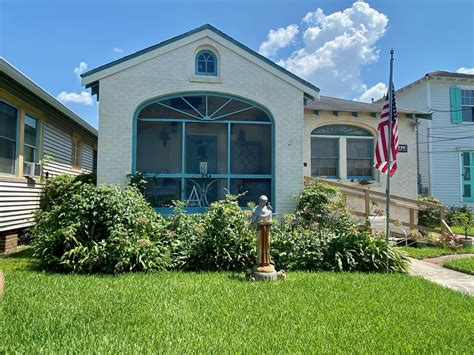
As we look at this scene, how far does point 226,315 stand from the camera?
4.19m

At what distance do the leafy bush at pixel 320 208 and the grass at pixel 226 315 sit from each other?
288 cm

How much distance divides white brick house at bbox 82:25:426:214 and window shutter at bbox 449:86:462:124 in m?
10.1

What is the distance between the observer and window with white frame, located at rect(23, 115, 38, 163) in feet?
33.1

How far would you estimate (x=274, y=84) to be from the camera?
9.96m

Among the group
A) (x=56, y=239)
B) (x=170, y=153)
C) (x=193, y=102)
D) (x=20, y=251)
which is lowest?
(x=20, y=251)

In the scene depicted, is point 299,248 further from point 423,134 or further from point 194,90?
point 423,134

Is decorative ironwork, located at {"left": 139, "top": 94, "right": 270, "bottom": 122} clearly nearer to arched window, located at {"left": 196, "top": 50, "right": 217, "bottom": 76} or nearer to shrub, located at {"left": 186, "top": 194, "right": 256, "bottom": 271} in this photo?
arched window, located at {"left": 196, "top": 50, "right": 217, "bottom": 76}

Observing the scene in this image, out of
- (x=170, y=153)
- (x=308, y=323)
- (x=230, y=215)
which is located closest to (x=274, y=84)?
(x=170, y=153)

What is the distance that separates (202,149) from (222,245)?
12.4ft

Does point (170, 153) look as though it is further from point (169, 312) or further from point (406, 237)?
point (406, 237)

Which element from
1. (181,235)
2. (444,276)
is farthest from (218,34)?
(444,276)

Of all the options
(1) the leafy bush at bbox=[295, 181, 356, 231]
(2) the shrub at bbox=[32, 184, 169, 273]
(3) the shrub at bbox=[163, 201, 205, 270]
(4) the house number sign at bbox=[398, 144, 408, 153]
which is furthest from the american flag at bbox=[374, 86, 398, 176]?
(4) the house number sign at bbox=[398, 144, 408, 153]

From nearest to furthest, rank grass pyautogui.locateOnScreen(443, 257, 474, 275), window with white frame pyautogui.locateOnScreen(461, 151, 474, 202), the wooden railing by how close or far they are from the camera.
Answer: grass pyautogui.locateOnScreen(443, 257, 474, 275) < the wooden railing < window with white frame pyautogui.locateOnScreen(461, 151, 474, 202)

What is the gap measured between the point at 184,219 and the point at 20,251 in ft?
14.9
